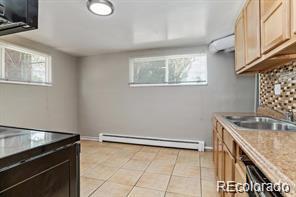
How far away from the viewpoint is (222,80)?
354 cm

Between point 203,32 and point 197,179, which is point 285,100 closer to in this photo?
point 197,179

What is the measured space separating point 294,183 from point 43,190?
1.04 m

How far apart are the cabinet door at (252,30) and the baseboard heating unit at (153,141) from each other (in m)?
2.12

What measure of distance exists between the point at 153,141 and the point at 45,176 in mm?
3063

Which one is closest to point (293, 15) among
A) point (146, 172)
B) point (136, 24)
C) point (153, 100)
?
point (136, 24)

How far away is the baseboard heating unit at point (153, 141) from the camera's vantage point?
11.7 ft

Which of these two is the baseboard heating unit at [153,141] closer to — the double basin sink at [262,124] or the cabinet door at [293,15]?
the double basin sink at [262,124]

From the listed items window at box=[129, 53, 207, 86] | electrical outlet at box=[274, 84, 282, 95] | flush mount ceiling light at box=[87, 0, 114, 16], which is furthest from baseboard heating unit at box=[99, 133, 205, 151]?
flush mount ceiling light at box=[87, 0, 114, 16]

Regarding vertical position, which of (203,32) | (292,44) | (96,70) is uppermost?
(203,32)

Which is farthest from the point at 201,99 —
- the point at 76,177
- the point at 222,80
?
the point at 76,177

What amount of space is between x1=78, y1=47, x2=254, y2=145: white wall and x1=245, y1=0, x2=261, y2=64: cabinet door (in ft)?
5.56

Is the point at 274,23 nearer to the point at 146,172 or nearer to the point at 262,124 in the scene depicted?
the point at 262,124

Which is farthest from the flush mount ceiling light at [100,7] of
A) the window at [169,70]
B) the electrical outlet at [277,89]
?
the electrical outlet at [277,89]

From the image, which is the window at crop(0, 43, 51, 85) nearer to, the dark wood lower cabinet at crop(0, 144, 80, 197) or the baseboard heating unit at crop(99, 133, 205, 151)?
the baseboard heating unit at crop(99, 133, 205, 151)
